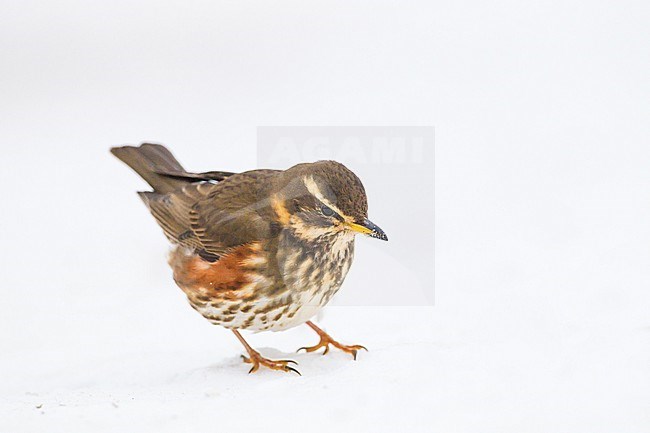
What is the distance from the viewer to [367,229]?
4.30m

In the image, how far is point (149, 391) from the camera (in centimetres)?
460

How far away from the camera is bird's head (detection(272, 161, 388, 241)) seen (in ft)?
14.1

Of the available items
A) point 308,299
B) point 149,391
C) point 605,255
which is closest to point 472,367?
point 308,299

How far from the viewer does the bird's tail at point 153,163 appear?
5668 mm

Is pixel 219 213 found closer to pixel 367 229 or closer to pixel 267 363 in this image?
pixel 267 363

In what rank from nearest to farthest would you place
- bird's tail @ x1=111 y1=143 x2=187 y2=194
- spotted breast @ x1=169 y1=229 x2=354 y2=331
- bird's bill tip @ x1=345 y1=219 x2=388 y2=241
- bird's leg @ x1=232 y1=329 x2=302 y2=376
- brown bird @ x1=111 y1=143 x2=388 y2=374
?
bird's bill tip @ x1=345 y1=219 x2=388 y2=241, brown bird @ x1=111 y1=143 x2=388 y2=374, spotted breast @ x1=169 y1=229 x2=354 y2=331, bird's leg @ x1=232 y1=329 x2=302 y2=376, bird's tail @ x1=111 y1=143 x2=187 y2=194

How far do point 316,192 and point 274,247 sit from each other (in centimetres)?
44

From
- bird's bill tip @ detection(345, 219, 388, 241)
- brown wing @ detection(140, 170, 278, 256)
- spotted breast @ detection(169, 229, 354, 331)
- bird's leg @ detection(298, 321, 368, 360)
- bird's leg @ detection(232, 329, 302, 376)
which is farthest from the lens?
bird's leg @ detection(298, 321, 368, 360)

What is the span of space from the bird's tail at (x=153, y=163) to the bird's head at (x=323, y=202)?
3.98 feet

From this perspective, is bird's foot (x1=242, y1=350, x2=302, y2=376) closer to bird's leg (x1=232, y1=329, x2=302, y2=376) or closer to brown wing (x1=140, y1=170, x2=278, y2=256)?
bird's leg (x1=232, y1=329, x2=302, y2=376)

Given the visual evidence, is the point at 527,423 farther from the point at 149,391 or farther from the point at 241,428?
the point at 149,391

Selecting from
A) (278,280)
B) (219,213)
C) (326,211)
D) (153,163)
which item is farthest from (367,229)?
(153,163)

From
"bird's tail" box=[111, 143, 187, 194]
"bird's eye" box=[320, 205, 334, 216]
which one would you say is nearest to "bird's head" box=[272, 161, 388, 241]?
"bird's eye" box=[320, 205, 334, 216]

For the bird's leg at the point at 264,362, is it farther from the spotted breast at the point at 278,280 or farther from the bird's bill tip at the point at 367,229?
the bird's bill tip at the point at 367,229
